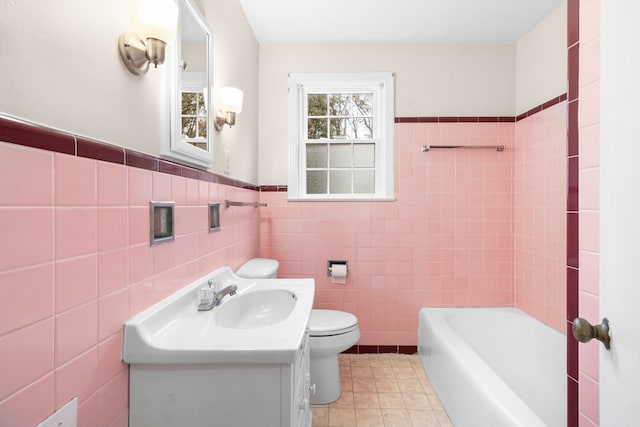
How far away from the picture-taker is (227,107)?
170 cm

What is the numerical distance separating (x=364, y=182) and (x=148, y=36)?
1.92m

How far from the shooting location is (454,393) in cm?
174

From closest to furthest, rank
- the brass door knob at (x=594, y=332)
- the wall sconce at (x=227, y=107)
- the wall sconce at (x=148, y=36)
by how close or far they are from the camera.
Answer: the brass door knob at (x=594, y=332), the wall sconce at (x=148, y=36), the wall sconce at (x=227, y=107)

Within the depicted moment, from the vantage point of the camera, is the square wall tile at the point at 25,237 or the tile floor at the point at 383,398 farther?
the tile floor at the point at 383,398

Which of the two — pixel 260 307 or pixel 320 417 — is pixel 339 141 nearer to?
pixel 260 307

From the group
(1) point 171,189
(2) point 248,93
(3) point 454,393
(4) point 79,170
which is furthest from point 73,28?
(3) point 454,393

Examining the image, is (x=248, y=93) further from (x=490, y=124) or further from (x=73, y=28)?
(x=490, y=124)

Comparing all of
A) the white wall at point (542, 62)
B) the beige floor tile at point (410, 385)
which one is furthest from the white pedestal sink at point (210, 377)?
the white wall at point (542, 62)

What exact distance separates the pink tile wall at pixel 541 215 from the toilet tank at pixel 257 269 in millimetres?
1791

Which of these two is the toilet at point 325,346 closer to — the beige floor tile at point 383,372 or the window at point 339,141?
the beige floor tile at point 383,372

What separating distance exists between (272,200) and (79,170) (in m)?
→ 1.84

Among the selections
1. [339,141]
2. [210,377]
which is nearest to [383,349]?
[339,141]

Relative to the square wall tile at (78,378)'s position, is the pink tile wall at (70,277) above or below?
above

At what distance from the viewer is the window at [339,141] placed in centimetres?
260
